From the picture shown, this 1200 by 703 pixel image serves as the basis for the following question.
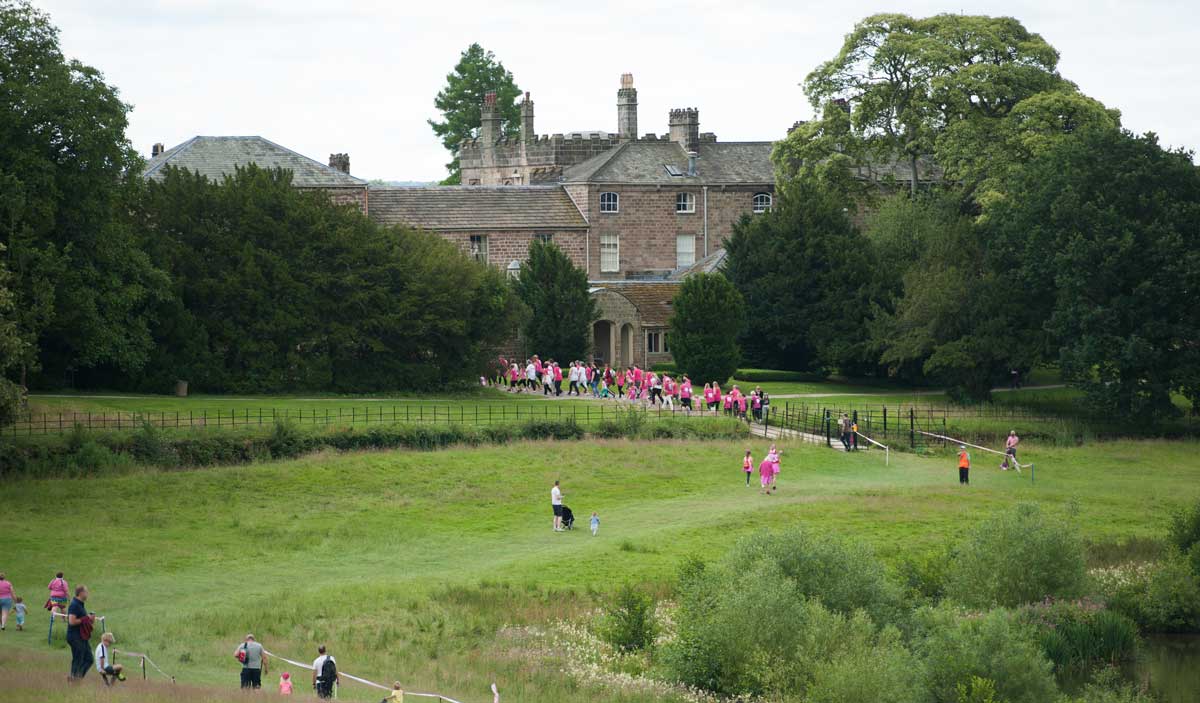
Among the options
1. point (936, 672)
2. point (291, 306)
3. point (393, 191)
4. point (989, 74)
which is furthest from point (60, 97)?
point (989, 74)

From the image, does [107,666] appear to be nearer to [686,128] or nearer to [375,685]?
[375,685]

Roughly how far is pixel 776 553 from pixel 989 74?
44.1m

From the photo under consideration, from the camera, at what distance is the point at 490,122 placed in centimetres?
10000

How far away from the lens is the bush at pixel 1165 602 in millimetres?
35344

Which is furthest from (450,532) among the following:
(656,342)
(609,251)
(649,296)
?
(609,251)

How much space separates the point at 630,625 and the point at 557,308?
3713 centimetres

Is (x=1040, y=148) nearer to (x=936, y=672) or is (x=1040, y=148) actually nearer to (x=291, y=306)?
(x=291, y=306)

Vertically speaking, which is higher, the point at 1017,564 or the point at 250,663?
the point at 1017,564

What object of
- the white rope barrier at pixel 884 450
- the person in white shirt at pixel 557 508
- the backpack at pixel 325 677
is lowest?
the backpack at pixel 325 677

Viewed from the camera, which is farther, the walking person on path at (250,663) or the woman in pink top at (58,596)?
the woman in pink top at (58,596)

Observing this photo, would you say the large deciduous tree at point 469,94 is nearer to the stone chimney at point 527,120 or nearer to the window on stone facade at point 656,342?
the stone chimney at point 527,120

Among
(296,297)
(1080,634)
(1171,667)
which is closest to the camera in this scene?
(1171,667)

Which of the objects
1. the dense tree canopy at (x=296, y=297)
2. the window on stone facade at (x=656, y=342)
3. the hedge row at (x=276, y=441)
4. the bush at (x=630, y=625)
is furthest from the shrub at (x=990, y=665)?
the window on stone facade at (x=656, y=342)

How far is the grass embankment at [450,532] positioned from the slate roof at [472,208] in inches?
1114
